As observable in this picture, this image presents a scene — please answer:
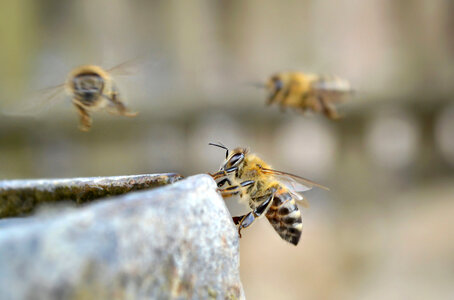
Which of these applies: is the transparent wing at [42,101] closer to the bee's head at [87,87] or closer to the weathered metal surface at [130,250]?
the bee's head at [87,87]

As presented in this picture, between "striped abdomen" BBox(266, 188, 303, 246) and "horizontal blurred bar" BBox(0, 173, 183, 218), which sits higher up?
"horizontal blurred bar" BBox(0, 173, 183, 218)

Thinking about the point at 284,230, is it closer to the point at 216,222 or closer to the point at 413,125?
the point at 216,222

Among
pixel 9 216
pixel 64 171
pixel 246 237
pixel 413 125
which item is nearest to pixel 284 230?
pixel 9 216

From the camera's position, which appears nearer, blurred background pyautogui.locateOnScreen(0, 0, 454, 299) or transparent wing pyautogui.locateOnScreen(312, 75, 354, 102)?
transparent wing pyautogui.locateOnScreen(312, 75, 354, 102)

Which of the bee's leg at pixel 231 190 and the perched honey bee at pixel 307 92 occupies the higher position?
the perched honey bee at pixel 307 92

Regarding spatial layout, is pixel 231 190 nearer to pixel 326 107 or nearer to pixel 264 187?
pixel 264 187

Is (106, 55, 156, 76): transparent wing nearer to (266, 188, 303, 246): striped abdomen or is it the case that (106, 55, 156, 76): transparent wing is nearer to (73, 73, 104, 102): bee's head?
(73, 73, 104, 102): bee's head

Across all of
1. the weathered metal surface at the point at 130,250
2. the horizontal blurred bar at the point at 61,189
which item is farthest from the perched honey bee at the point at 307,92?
the weathered metal surface at the point at 130,250

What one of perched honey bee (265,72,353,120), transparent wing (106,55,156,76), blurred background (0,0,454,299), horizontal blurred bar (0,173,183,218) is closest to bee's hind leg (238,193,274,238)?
horizontal blurred bar (0,173,183,218)
